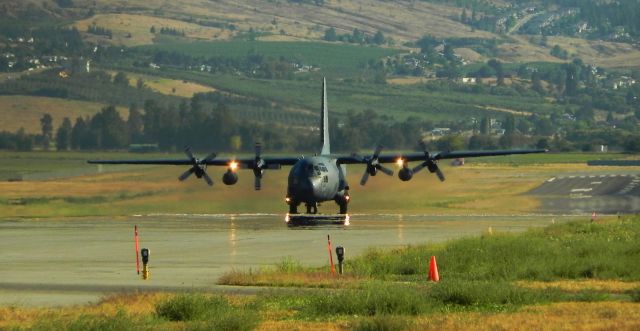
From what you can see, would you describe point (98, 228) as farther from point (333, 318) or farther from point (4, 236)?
point (333, 318)

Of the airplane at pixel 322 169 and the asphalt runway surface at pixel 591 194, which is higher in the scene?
the airplane at pixel 322 169

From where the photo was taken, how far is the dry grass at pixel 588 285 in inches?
1667

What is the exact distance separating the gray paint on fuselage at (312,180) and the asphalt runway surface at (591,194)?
20363 mm

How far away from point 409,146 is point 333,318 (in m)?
92.8

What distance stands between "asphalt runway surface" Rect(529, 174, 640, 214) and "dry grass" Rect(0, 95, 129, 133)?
6987 cm

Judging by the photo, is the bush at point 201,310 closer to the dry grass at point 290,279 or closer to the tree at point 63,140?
the dry grass at point 290,279

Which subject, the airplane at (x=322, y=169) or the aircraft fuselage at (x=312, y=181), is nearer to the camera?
the aircraft fuselage at (x=312, y=181)

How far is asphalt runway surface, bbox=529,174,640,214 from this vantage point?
96250 mm

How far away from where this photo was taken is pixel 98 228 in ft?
251

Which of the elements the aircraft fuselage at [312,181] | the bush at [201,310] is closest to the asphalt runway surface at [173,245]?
the aircraft fuselage at [312,181]

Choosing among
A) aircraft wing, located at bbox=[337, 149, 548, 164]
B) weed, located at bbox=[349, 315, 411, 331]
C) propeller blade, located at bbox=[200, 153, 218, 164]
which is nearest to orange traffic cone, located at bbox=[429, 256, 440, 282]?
weed, located at bbox=[349, 315, 411, 331]

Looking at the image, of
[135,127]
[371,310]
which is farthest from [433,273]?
[135,127]

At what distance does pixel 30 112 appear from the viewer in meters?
187

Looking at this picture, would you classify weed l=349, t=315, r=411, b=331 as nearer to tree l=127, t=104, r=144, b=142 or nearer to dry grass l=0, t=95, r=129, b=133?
tree l=127, t=104, r=144, b=142
